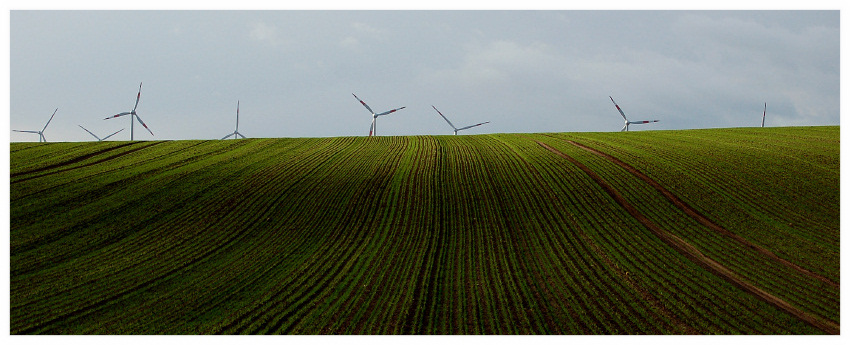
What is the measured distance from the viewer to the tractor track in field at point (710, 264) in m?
20.9

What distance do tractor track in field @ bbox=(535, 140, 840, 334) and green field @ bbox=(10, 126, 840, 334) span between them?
0.10m

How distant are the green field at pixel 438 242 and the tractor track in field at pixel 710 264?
10 centimetres

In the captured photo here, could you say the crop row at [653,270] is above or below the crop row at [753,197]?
below

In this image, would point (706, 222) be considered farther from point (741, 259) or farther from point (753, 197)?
point (753, 197)

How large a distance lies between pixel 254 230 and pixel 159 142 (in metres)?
33.1

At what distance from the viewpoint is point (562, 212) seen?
110 ft

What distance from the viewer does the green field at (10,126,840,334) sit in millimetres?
21891

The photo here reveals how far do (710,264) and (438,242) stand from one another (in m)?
12.1

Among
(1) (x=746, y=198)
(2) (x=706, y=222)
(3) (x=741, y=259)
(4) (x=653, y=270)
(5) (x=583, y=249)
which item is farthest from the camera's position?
(1) (x=746, y=198)

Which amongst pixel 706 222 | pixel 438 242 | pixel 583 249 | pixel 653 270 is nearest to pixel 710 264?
pixel 653 270

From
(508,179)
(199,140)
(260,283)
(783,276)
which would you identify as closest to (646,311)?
(783,276)

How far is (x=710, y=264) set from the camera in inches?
1029

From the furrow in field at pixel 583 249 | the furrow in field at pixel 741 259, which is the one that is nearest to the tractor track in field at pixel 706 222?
the furrow in field at pixel 741 259

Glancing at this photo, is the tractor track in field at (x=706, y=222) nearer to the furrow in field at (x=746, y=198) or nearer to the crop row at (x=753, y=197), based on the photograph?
the crop row at (x=753, y=197)
